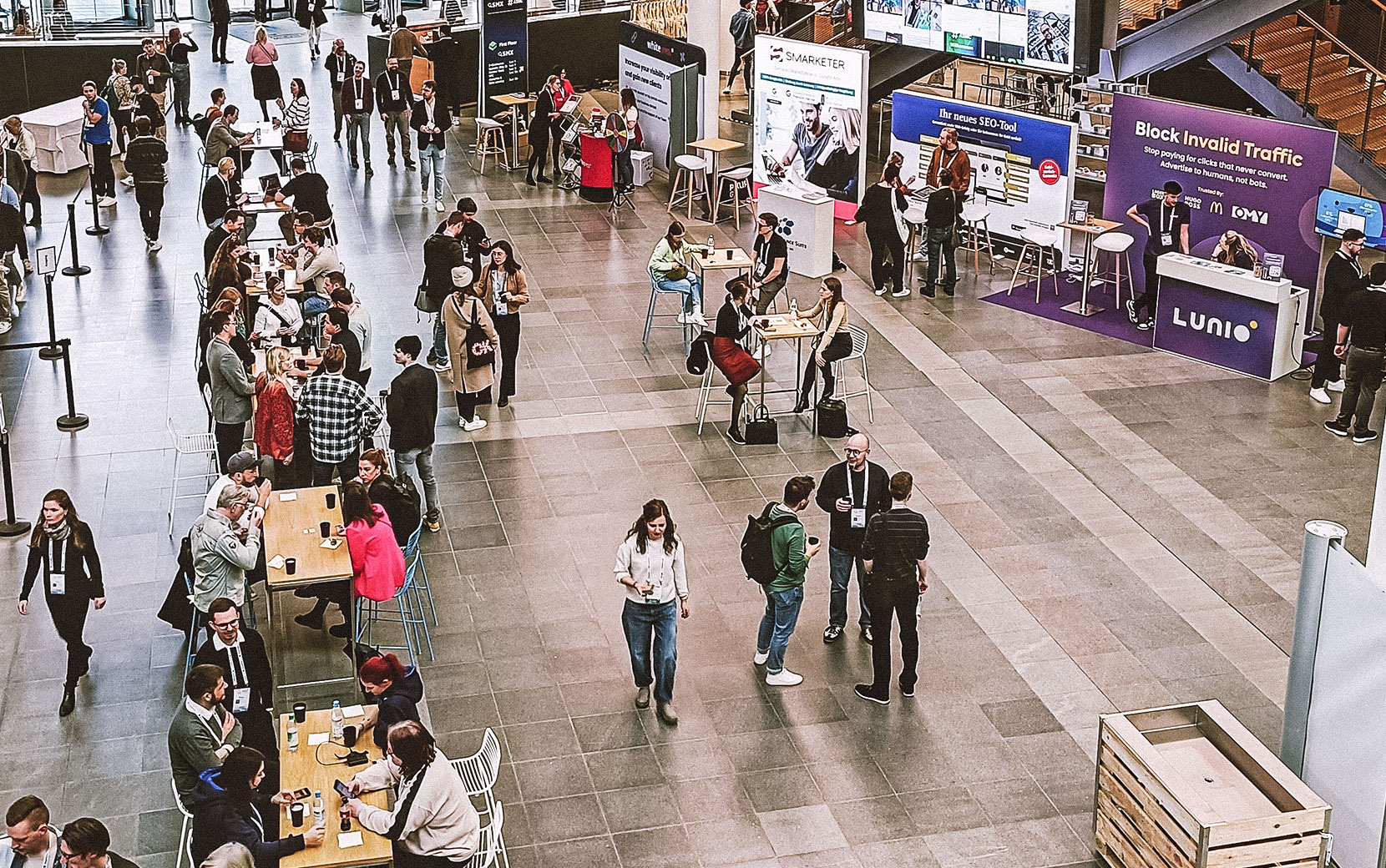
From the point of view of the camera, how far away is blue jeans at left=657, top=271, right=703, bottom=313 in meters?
14.3

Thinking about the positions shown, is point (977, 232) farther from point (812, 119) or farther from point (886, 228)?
point (812, 119)

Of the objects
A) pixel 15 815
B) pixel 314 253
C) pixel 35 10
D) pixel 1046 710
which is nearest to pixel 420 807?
pixel 15 815

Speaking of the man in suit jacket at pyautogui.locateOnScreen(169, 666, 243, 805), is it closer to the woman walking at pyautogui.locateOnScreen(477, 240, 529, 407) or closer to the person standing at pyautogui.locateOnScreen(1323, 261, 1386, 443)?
the woman walking at pyautogui.locateOnScreen(477, 240, 529, 407)

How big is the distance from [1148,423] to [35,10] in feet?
66.6

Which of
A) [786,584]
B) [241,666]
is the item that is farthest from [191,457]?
[786,584]

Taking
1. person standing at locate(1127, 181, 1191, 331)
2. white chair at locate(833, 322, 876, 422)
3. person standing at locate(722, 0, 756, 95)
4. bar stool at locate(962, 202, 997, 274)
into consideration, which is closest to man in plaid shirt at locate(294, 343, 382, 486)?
white chair at locate(833, 322, 876, 422)

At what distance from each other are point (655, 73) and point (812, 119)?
3349 mm

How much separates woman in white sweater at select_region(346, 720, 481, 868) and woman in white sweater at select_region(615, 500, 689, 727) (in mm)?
2083

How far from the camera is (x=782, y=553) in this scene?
28.2 ft

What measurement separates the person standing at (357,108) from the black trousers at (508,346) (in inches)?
346

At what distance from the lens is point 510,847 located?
25.0ft

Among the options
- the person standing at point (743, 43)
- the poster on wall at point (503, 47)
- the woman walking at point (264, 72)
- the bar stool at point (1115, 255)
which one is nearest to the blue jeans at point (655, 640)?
the bar stool at point (1115, 255)

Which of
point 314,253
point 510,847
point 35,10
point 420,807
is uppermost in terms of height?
point 35,10

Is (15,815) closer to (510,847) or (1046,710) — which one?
(510,847)
